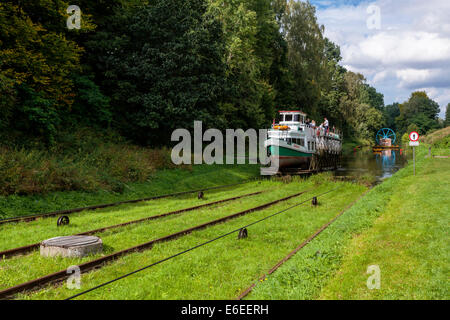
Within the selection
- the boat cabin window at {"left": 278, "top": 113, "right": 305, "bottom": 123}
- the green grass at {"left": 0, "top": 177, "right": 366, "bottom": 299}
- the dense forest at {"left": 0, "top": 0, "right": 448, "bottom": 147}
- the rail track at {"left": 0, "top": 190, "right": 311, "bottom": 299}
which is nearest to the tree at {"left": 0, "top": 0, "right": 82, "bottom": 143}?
the dense forest at {"left": 0, "top": 0, "right": 448, "bottom": 147}

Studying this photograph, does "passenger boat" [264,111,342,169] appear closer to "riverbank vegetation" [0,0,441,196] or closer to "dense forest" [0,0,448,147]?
"riverbank vegetation" [0,0,441,196]

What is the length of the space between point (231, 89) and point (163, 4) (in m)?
9.21

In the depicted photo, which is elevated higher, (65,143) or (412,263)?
(65,143)

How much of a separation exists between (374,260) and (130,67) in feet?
81.4

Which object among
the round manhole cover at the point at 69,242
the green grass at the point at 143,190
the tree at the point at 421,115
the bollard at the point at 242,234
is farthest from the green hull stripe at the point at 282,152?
the tree at the point at 421,115

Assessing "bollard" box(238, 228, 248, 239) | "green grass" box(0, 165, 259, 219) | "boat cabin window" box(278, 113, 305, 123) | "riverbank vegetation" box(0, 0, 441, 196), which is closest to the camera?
"bollard" box(238, 228, 248, 239)

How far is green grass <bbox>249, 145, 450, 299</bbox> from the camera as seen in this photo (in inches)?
240

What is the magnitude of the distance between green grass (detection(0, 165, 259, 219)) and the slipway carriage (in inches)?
105

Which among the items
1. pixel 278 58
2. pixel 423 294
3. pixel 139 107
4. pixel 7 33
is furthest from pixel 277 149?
pixel 278 58

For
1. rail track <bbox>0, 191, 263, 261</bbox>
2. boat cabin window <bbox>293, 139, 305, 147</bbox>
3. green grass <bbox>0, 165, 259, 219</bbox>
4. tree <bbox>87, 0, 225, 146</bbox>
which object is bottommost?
rail track <bbox>0, 191, 263, 261</bbox>

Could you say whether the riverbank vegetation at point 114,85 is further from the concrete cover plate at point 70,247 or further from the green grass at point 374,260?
the green grass at point 374,260
